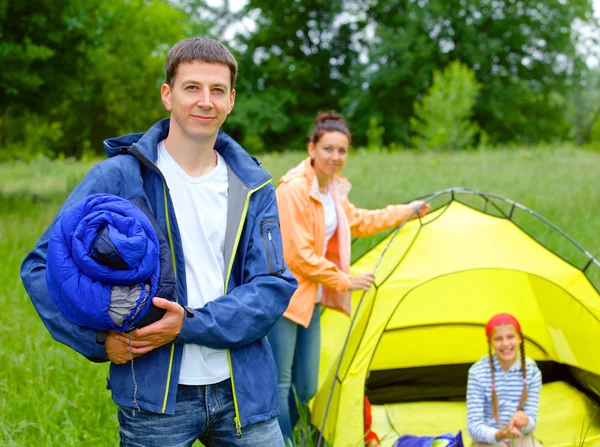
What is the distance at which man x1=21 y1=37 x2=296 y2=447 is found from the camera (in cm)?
150

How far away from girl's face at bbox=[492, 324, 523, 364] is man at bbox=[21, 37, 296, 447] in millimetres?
1878

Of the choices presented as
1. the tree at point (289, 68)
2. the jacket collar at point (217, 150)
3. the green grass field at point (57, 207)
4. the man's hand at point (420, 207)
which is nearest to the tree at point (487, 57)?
the tree at point (289, 68)

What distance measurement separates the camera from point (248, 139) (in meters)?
23.8

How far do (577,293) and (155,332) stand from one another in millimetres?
2811

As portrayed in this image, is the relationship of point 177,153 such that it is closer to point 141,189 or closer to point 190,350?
point 141,189

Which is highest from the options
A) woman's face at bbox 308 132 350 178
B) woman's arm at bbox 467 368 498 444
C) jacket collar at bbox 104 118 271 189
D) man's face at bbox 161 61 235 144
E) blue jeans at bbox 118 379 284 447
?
man's face at bbox 161 61 235 144

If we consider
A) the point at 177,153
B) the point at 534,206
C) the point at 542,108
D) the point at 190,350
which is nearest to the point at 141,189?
the point at 177,153

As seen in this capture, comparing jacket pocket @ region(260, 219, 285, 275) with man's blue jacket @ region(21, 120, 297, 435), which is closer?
man's blue jacket @ region(21, 120, 297, 435)

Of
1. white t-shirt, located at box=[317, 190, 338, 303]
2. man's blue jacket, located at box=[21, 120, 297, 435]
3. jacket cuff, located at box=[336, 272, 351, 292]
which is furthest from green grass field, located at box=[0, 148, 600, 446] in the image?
man's blue jacket, located at box=[21, 120, 297, 435]

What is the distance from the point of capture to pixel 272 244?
5.42 feet

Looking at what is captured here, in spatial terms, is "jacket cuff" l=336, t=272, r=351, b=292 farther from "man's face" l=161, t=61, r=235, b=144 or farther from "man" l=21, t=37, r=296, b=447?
"man's face" l=161, t=61, r=235, b=144

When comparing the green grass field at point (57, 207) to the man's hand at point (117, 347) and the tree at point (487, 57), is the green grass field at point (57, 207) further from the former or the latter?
the tree at point (487, 57)

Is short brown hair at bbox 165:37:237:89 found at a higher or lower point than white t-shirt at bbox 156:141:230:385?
higher

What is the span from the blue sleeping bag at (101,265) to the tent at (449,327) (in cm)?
197
